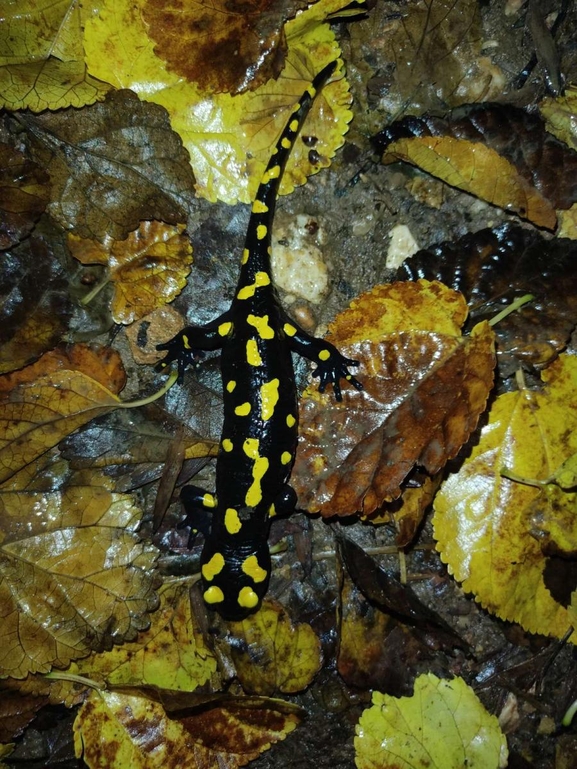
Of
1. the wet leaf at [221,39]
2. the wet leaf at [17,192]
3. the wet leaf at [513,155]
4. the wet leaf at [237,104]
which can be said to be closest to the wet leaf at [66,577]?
the wet leaf at [17,192]

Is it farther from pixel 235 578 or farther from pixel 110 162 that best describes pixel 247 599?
pixel 110 162

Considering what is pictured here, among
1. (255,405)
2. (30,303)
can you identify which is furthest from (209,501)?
(30,303)

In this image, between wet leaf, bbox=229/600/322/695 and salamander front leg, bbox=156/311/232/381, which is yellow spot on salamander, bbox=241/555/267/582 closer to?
wet leaf, bbox=229/600/322/695

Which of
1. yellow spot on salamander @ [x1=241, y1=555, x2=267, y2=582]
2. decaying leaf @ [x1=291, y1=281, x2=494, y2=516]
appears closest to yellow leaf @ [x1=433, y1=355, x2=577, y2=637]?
decaying leaf @ [x1=291, y1=281, x2=494, y2=516]

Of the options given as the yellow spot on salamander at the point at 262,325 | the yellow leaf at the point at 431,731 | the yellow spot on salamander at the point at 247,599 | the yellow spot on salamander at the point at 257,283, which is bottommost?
the yellow leaf at the point at 431,731

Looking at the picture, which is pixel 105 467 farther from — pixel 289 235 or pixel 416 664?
pixel 416 664

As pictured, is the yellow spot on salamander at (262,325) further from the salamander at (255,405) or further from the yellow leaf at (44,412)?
the yellow leaf at (44,412)
